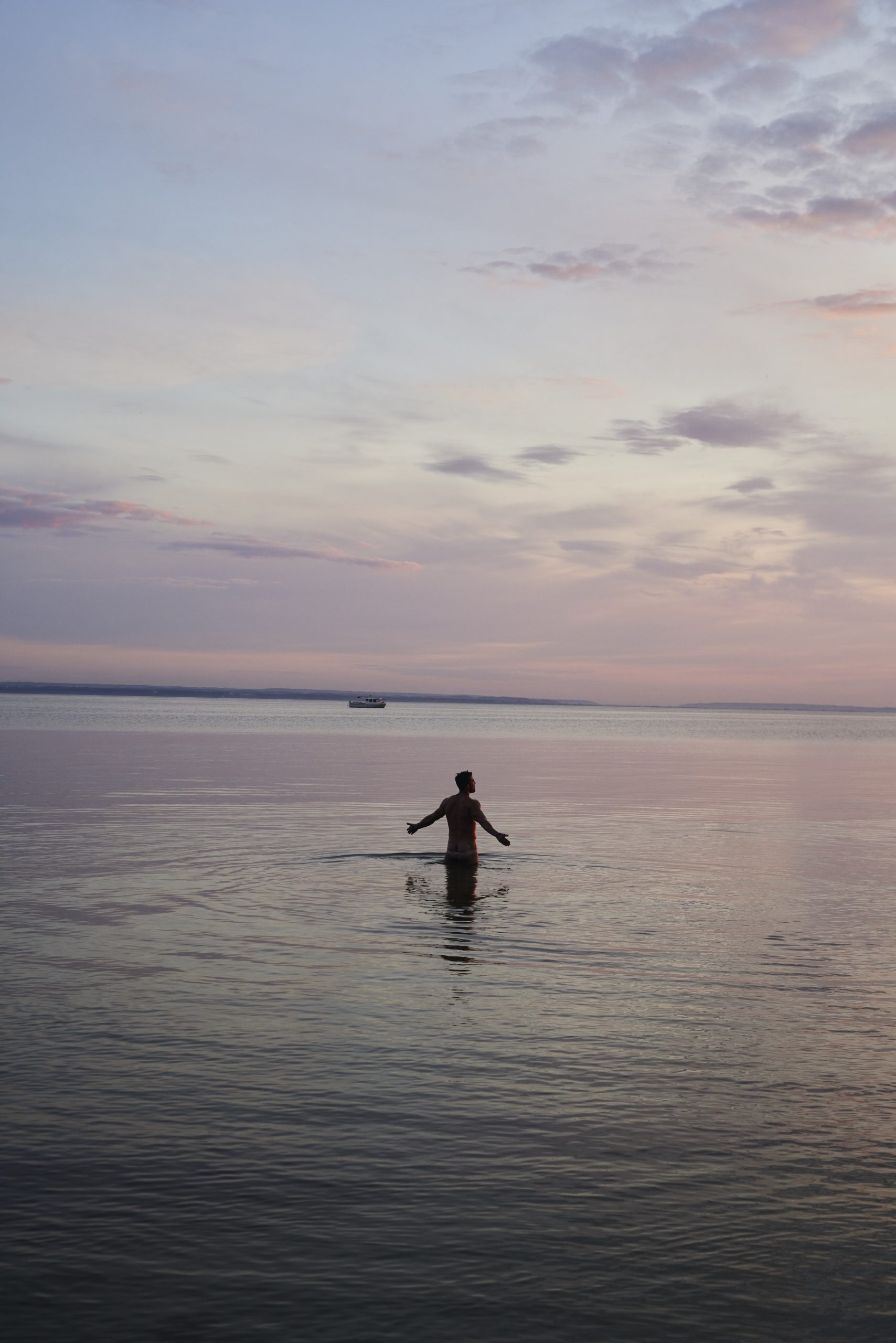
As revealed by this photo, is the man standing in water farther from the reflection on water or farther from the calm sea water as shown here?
the calm sea water

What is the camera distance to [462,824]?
25047 mm

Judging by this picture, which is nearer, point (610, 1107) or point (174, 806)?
point (610, 1107)

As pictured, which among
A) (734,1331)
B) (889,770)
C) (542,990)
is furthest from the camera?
(889,770)

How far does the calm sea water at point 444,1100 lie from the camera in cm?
723

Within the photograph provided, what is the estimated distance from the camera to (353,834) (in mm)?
31609

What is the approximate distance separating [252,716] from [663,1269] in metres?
181

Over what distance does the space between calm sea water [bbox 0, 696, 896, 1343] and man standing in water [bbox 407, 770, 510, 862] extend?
724 millimetres

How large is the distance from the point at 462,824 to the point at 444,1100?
14.5 metres

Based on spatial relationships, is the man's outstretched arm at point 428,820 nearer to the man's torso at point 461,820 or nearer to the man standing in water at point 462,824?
the man standing in water at point 462,824

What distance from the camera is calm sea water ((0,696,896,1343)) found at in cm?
723

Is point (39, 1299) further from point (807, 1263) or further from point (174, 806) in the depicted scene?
point (174, 806)

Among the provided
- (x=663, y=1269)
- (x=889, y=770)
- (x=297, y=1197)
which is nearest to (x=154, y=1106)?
(x=297, y=1197)

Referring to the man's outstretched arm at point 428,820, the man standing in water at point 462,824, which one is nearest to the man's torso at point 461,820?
the man standing in water at point 462,824

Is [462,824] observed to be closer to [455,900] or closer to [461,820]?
[461,820]
